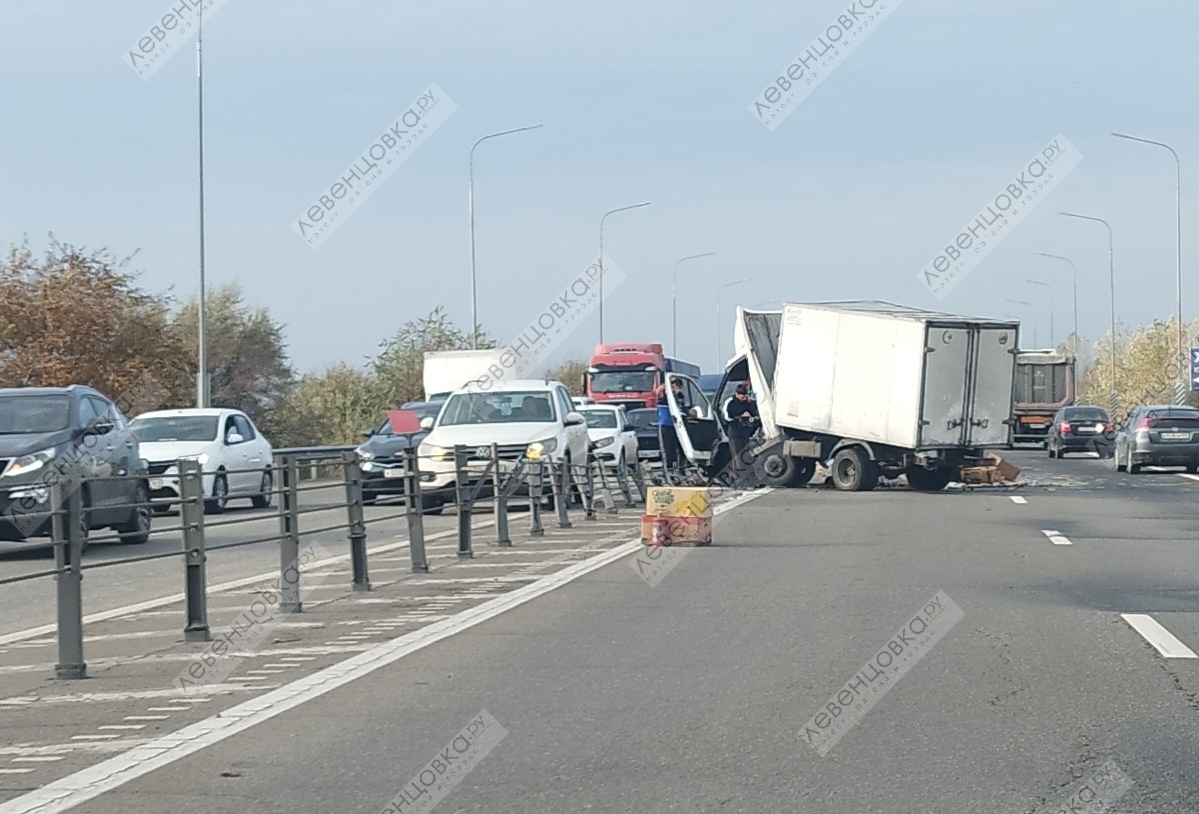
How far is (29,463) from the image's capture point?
16.5 metres

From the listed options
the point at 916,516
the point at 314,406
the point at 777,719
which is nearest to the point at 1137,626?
the point at 777,719

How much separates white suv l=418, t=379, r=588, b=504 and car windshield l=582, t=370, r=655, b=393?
74.1 feet

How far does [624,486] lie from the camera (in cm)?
2448

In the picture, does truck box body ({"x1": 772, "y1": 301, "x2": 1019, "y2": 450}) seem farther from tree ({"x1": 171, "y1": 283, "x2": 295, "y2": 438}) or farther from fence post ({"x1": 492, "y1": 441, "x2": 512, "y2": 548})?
tree ({"x1": 171, "y1": 283, "x2": 295, "y2": 438})

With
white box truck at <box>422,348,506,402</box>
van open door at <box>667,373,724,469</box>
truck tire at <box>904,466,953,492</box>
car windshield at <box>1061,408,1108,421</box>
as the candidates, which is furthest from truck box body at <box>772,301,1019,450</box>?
car windshield at <box>1061,408,1108,421</box>

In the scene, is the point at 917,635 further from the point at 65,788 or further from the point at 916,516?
the point at 916,516

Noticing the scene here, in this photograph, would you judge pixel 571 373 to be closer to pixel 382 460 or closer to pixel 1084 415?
pixel 1084 415

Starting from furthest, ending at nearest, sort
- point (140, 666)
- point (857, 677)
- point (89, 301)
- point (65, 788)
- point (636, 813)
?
point (89, 301) → point (140, 666) → point (857, 677) → point (65, 788) → point (636, 813)

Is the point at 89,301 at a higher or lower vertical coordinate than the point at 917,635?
higher

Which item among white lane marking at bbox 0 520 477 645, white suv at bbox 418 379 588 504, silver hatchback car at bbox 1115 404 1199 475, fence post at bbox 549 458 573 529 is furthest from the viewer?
silver hatchback car at bbox 1115 404 1199 475

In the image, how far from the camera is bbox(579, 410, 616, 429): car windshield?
31750 millimetres

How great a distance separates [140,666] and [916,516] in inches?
564

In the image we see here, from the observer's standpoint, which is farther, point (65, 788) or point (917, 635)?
point (917, 635)

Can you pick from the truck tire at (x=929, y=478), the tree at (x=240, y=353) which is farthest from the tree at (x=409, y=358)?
the truck tire at (x=929, y=478)
